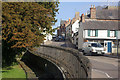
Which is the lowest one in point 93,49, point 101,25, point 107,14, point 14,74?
point 14,74

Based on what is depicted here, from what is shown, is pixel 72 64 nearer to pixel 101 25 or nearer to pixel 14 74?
pixel 14 74

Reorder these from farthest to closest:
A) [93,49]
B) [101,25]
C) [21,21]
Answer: [101,25]
[93,49]
[21,21]

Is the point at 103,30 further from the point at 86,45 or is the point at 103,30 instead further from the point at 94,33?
the point at 86,45

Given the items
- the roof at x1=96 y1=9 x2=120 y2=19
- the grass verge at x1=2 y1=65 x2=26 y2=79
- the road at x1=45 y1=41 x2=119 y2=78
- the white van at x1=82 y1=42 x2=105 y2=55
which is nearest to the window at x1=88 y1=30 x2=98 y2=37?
the roof at x1=96 y1=9 x2=120 y2=19

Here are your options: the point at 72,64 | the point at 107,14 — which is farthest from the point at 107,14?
the point at 72,64

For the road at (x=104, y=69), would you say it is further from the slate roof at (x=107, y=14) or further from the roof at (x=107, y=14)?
the slate roof at (x=107, y=14)

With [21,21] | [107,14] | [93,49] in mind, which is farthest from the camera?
[107,14]

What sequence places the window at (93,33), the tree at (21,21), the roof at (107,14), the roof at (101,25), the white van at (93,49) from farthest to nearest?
Answer: the roof at (107,14)
the roof at (101,25)
the window at (93,33)
the white van at (93,49)
the tree at (21,21)

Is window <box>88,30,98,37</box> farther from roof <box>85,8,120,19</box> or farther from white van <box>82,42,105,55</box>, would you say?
white van <box>82,42,105,55</box>

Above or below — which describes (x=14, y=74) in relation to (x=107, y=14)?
below

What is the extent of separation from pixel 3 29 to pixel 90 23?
36157 millimetres

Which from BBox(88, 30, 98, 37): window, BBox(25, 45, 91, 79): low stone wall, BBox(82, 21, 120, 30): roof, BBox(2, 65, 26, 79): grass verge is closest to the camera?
BBox(25, 45, 91, 79): low stone wall

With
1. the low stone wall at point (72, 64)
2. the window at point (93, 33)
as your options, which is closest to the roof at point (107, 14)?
the window at point (93, 33)

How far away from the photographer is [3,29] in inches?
507
